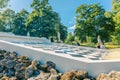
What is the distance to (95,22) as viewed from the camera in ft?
110

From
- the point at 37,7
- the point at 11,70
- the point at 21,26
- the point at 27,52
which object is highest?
the point at 37,7

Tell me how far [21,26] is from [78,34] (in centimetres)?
843

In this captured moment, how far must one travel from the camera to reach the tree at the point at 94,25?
1324 inches

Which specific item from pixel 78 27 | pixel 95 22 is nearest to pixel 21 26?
pixel 78 27

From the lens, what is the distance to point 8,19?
3238cm

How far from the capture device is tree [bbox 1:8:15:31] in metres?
31.5

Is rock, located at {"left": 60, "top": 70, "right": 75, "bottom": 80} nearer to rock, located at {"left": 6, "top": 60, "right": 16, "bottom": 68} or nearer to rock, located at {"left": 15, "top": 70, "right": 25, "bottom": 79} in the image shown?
rock, located at {"left": 15, "top": 70, "right": 25, "bottom": 79}

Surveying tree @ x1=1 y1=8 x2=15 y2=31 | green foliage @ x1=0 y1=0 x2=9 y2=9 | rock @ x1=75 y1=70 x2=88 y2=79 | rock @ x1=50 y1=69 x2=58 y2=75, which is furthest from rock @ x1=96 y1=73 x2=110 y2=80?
tree @ x1=1 y1=8 x2=15 y2=31

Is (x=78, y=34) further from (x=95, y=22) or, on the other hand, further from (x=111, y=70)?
(x=111, y=70)

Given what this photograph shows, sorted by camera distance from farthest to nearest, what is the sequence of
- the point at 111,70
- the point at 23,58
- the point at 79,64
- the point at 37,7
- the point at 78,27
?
the point at 78,27 → the point at 37,7 → the point at 23,58 → the point at 79,64 → the point at 111,70

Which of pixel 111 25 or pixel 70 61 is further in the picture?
pixel 111 25

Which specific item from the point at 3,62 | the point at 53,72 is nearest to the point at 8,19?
the point at 3,62

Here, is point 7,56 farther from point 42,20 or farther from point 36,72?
point 42,20

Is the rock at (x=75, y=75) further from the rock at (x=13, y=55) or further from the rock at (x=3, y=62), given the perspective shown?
the rock at (x=13, y=55)
